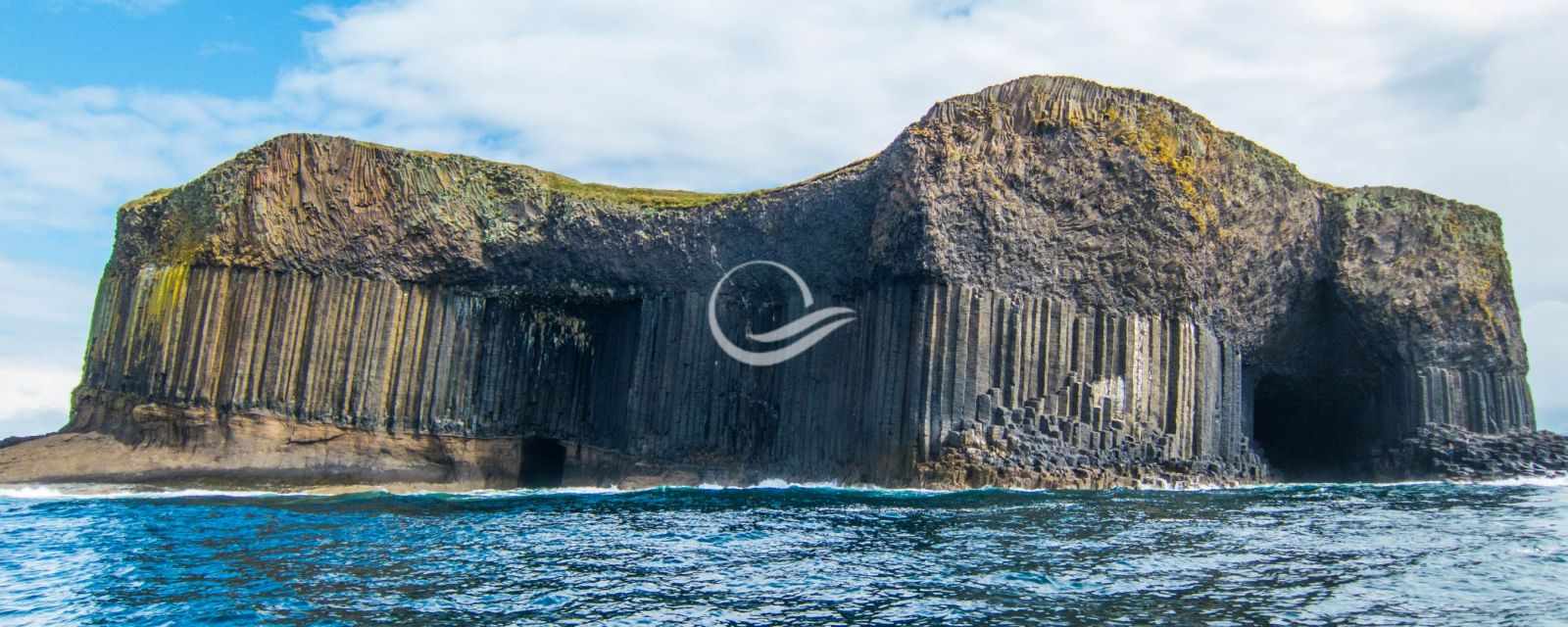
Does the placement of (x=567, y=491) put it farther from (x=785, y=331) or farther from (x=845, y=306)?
(x=845, y=306)

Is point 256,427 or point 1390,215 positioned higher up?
point 1390,215

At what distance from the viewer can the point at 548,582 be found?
44.0 ft

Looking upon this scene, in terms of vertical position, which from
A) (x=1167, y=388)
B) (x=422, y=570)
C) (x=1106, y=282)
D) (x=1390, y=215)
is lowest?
(x=422, y=570)

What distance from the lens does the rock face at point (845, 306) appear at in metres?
28.2

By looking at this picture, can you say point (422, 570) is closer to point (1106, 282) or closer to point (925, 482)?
point (925, 482)

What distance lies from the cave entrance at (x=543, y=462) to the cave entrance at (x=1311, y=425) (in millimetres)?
21348

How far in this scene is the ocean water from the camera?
11.8 metres

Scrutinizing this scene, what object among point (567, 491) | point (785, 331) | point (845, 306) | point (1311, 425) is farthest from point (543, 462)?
point (1311, 425)

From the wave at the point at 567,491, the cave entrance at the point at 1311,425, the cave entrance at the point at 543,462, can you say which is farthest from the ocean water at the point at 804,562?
the cave entrance at the point at 1311,425

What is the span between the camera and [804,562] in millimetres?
14742

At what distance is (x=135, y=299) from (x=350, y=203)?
6.52 m

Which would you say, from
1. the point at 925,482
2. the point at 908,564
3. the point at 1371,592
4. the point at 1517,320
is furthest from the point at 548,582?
the point at 1517,320

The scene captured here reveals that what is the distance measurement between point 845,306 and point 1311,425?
1789 centimetres

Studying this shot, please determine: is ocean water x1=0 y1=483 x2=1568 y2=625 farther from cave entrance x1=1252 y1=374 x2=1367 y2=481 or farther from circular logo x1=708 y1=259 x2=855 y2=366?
cave entrance x1=1252 y1=374 x2=1367 y2=481
